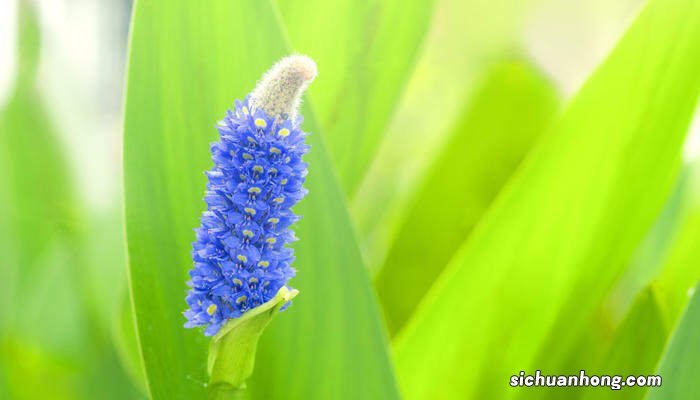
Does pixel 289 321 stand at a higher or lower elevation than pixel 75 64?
lower

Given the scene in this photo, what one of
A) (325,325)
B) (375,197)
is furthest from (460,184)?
(325,325)

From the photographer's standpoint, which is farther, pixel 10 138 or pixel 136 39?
pixel 10 138

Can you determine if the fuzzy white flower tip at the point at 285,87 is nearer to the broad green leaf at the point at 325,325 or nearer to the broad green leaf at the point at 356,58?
the broad green leaf at the point at 325,325

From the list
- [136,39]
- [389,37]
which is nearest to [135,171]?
[136,39]

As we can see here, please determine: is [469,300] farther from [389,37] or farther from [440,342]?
[389,37]

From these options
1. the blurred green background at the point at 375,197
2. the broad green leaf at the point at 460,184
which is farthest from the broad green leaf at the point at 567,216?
the broad green leaf at the point at 460,184

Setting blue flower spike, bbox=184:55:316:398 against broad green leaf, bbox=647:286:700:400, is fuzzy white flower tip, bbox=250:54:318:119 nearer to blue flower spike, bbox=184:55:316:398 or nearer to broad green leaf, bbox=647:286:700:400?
blue flower spike, bbox=184:55:316:398

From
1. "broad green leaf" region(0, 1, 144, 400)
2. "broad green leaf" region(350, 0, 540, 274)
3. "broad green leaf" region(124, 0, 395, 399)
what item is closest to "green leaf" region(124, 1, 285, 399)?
"broad green leaf" region(124, 0, 395, 399)
